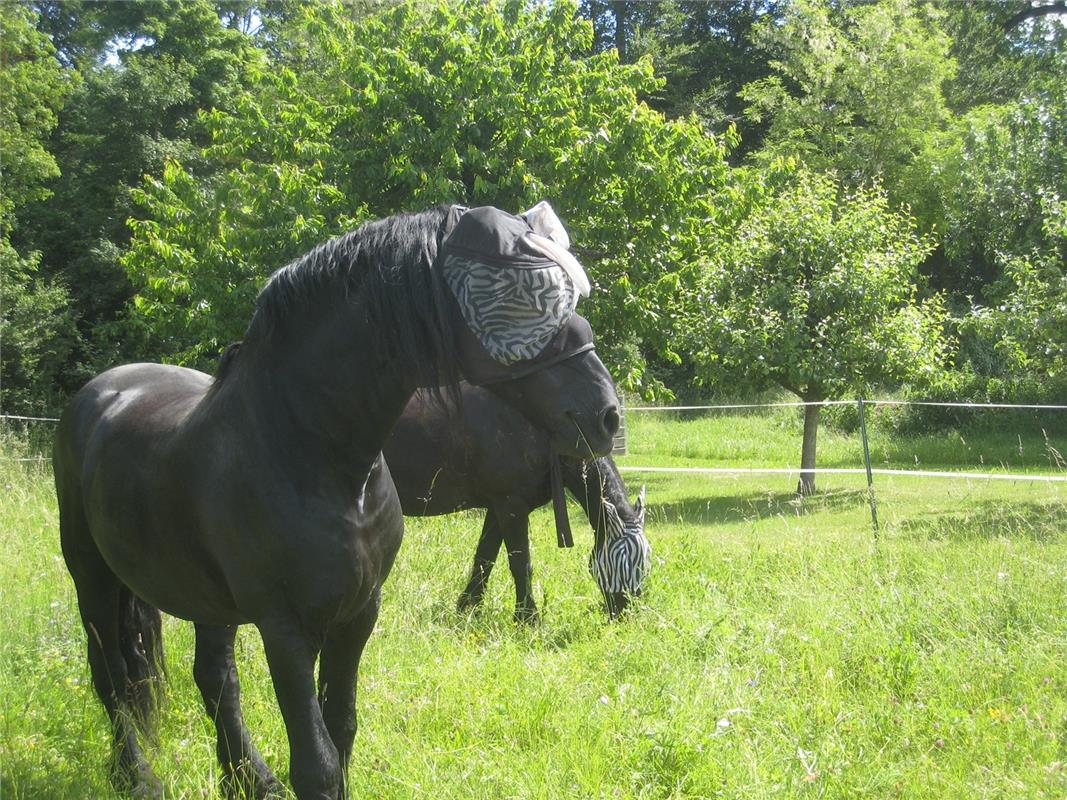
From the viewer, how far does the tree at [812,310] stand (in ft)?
40.1

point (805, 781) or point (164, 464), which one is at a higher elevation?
point (164, 464)

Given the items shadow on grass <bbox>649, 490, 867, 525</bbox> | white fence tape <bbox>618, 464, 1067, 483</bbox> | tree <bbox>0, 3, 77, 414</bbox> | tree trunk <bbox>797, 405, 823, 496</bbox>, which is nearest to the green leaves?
tree trunk <bbox>797, 405, 823, 496</bbox>

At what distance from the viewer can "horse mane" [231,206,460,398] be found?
240cm

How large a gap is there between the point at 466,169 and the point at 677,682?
8.70 m

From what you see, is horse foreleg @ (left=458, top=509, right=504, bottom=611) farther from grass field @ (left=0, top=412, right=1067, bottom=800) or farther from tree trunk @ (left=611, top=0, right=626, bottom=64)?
tree trunk @ (left=611, top=0, right=626, bottom=64)

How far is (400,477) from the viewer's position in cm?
581

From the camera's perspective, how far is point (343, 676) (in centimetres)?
283

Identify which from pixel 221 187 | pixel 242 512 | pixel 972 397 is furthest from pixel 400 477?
pixel 972 397

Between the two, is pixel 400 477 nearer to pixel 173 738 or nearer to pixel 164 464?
pixel 173 738

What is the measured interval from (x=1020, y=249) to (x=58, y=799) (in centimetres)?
1716

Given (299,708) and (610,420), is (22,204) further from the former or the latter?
(610,420)

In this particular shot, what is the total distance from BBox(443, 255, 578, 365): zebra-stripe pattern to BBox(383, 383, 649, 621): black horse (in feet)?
10.4

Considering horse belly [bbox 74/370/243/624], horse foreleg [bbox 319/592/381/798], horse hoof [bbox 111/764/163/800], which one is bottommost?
horse hoof [bbox 111/764/163/800]

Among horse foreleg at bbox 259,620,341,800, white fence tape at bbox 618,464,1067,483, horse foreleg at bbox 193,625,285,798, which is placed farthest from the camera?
white fence tape at bbox 618,464,1067,483
